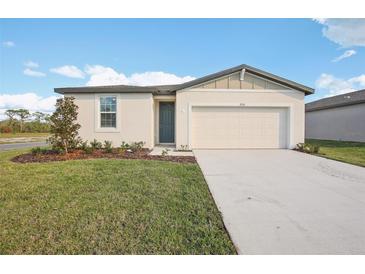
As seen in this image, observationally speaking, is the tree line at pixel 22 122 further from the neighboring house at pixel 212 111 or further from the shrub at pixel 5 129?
the neighboring house at pixel 212 111

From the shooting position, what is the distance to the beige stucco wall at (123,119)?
10695 mm

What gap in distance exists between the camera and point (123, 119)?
423 inches

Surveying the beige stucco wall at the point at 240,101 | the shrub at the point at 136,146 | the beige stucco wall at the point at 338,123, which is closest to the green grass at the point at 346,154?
the beige stucco wall at the point at 240,101

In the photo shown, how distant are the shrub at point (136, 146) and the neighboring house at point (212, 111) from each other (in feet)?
1.04

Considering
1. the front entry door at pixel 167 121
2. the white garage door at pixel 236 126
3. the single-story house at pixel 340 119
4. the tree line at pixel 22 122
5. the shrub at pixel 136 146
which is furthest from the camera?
the tree line at pixel 22 122

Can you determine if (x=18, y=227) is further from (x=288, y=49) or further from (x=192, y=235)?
(x=288, y=49)

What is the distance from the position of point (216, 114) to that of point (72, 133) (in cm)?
683

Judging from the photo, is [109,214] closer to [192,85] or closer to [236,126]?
[192,85]

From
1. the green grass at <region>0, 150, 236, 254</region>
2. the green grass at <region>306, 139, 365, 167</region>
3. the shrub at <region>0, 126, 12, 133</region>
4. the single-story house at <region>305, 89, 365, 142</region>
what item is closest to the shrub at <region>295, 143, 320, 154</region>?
the green grass at <region>306, 139, 365, 167</region>

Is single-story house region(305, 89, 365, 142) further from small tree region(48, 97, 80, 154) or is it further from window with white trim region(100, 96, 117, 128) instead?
small tree region(48, 97, 80, 154)

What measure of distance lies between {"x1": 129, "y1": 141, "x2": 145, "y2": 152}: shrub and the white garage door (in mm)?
2635

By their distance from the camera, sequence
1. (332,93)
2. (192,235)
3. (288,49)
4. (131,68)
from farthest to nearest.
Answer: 1. (332,93)
2. (131,68)
3. (288,49)
4. (192,235)
